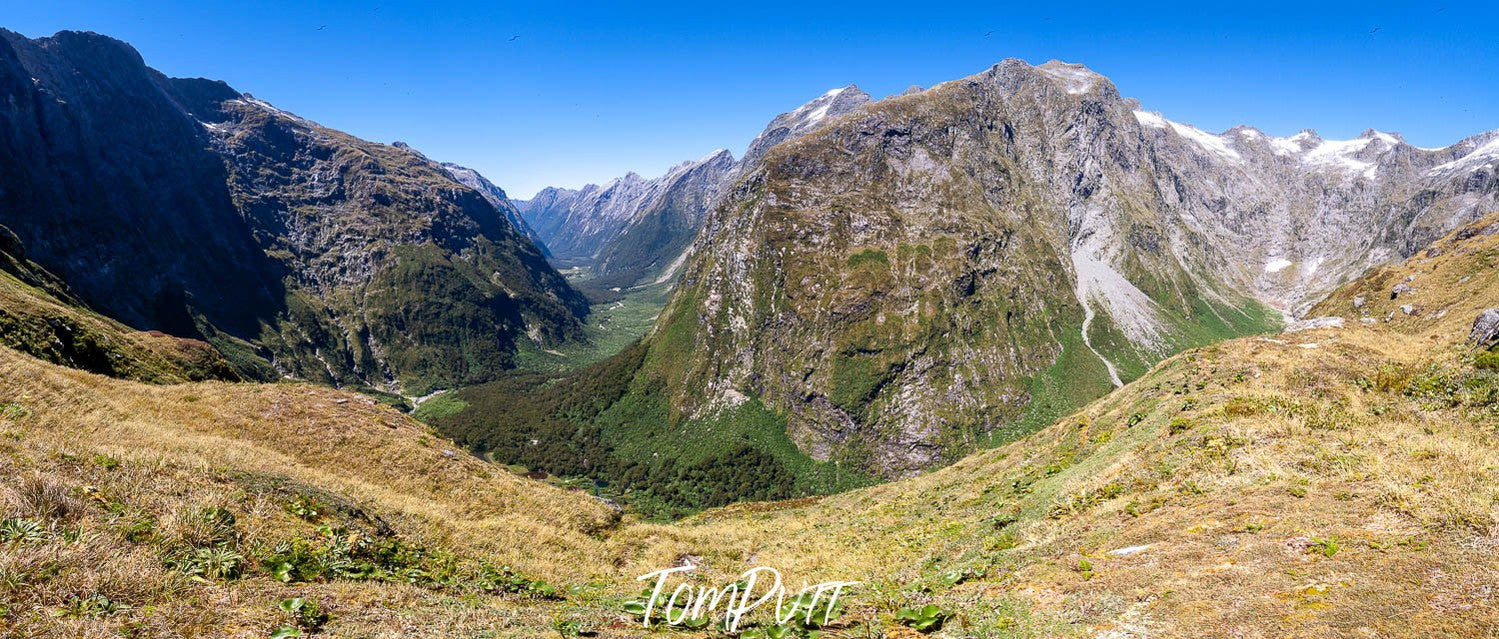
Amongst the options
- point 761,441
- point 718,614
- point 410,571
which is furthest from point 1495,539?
point 761,441

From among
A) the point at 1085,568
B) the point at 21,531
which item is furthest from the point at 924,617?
the point at 21,531

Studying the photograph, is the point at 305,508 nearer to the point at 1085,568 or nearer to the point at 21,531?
the point at 21,531

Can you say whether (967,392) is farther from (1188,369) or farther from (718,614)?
(718,614)

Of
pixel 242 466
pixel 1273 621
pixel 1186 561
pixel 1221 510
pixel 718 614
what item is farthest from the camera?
pixel 242 466

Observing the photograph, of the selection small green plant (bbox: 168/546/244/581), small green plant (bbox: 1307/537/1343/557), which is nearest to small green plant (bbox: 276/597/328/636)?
small green plant (bbox: 168/546/244/581)

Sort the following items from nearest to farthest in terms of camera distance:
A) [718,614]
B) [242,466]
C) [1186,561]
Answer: [1186,561] → [718,614] → [242,466]

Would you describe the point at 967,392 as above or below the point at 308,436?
below

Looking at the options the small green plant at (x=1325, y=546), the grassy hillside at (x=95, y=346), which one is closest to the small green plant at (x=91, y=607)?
the small green plant at (x=1325, y=546)
